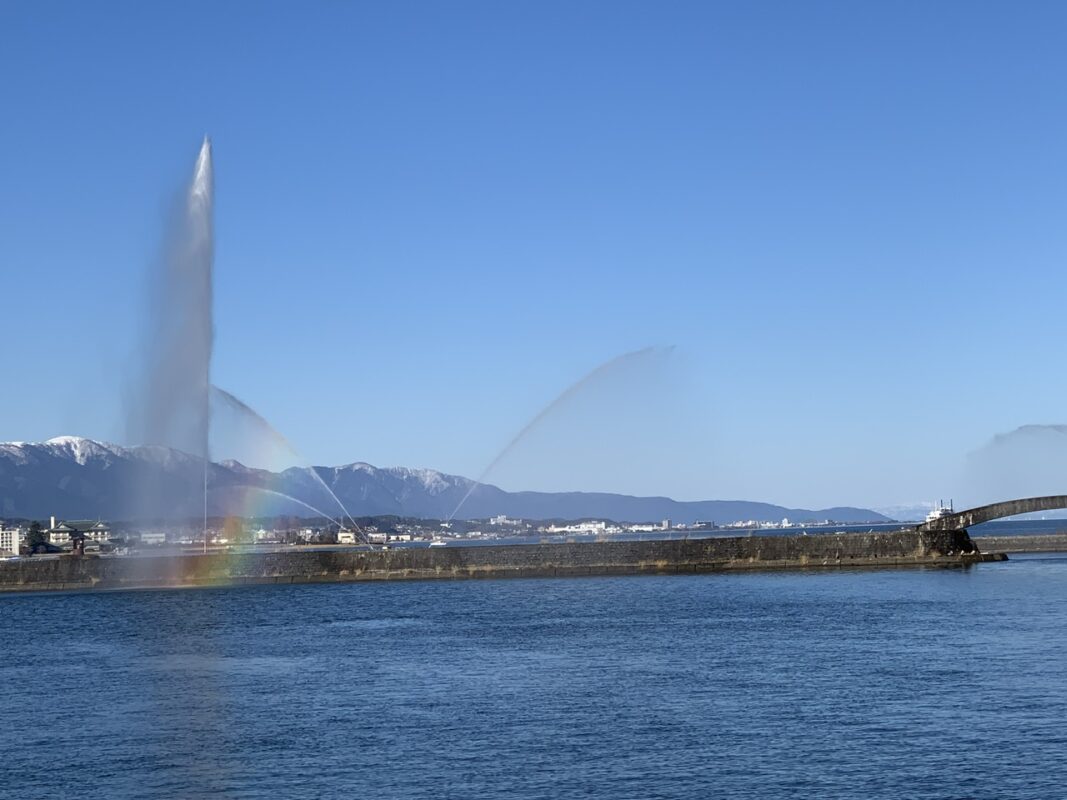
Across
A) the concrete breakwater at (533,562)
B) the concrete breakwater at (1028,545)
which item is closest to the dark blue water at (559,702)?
the concrete breakwater at (533,562)

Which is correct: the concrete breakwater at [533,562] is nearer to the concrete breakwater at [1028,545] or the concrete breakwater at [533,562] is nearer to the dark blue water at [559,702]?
the dark blue water at [559,702]

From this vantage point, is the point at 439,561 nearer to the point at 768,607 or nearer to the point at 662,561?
the point at 662,561

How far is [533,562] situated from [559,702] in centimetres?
5305

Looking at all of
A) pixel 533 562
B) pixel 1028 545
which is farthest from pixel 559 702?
pixel 1028 545

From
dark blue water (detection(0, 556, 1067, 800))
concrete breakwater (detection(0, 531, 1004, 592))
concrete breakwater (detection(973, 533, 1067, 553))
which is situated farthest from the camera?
concrete breakwater (detection(973, 533, 1067, 553))

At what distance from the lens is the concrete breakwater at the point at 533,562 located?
84312mm

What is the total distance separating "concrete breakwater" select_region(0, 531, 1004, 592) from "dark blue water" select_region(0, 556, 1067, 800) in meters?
24.0

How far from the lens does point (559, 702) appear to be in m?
31.6

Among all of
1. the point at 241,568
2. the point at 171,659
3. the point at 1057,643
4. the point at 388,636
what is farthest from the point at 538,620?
the point at 241,568

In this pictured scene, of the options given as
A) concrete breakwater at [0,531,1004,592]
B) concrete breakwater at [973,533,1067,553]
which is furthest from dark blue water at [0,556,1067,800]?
concrete breakwater at [973,533,1067,553]

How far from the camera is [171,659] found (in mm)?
43812

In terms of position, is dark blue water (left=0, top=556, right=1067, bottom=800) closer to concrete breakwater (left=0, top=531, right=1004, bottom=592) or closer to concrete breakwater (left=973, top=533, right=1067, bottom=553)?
concrete breakwater (left=0, top=531, right=1004, bottom=592)

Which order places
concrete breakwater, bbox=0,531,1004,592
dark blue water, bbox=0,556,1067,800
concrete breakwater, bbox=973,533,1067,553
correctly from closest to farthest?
dark blue water, bbox=0,556,1067,800 < concrete breakwater, bbox=0,531,1004,592 < concrete breakwater, bbox=973,533,1067,553

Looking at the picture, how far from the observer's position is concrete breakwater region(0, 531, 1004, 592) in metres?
84.3
